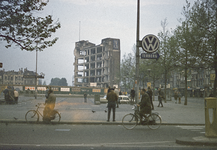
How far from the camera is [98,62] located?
12081 cm

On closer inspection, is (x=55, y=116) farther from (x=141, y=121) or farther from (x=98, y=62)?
(x=98, y=62)

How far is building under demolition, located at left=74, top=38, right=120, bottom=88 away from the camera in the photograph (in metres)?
114

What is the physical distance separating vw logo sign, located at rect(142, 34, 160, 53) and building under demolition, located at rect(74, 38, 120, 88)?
9231 cm

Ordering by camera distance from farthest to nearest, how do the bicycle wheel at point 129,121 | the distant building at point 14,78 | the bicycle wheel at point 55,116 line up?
1. the distant building at point 14,78
2. the bicycle wheel at point 55,116
3. the bicycle wheel at point 129,121

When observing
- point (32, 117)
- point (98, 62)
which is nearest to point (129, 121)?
point (32, 117)

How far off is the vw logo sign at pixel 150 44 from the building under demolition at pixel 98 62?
303 ft

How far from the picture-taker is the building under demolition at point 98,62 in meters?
114

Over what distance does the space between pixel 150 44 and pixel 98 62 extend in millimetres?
107331

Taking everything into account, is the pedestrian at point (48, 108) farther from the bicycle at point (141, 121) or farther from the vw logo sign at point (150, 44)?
the vw logo sign at point (150, 44)

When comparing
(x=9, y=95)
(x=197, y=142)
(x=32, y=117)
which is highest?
(x=9, y=95)

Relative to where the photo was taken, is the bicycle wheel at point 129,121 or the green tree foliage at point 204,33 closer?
the bicycle wheel at point 129,121

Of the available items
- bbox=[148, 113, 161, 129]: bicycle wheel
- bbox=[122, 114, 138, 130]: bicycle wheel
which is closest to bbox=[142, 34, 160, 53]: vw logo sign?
bbox=[148, 113, 161, 129]: bicycle wheel

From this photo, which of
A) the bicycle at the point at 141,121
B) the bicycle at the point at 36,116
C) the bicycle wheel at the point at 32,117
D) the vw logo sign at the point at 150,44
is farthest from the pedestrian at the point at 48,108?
the vw logo sign at the point at 150,44

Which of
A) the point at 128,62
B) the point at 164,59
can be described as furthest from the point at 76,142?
the point at 128,62
